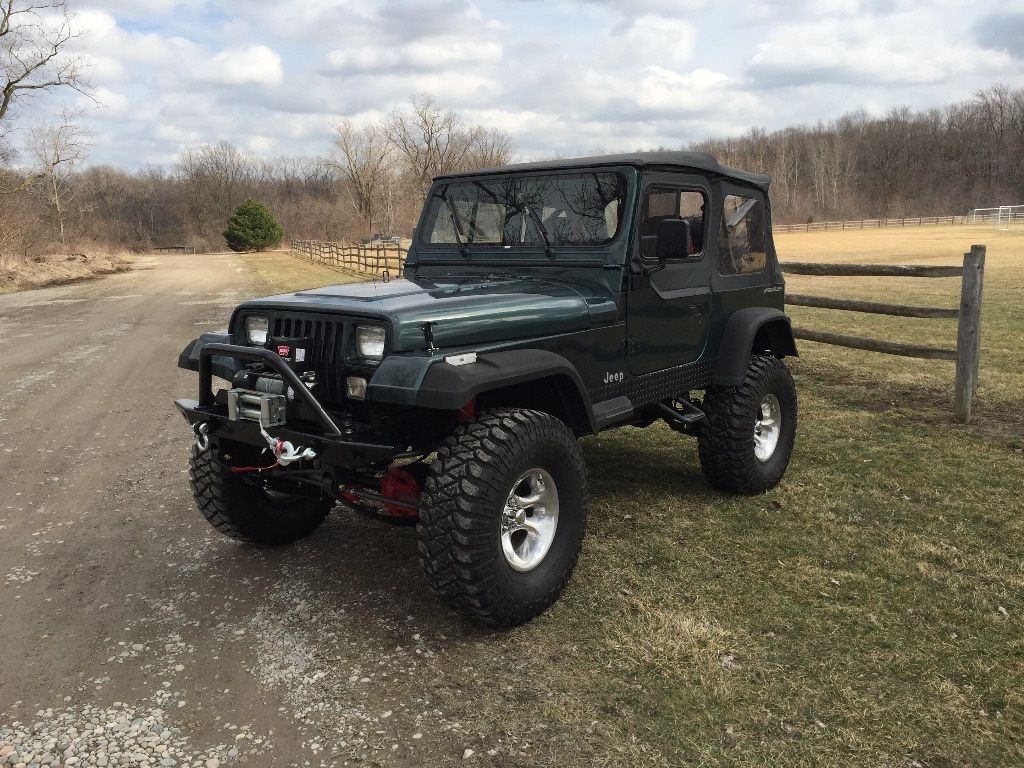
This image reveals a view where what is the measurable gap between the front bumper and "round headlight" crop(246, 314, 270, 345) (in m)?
0.25

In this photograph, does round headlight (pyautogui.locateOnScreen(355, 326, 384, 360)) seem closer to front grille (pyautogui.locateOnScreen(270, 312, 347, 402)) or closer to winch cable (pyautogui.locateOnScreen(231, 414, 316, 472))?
front grille (pyautogui.locateOnScreen(270, 312, 347, 402))

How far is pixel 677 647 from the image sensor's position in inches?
124

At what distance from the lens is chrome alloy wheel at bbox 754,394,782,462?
5102mm

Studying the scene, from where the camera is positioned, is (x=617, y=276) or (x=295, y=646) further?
(x=617, y=276)

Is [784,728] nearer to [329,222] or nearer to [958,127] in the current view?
[329,222]

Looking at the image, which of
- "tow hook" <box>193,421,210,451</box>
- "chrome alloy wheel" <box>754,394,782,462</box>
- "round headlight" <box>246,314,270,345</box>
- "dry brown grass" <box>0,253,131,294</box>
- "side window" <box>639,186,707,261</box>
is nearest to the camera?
"tow hook" <box>193,421,210,451</box>

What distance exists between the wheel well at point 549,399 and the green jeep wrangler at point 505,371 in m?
0.01

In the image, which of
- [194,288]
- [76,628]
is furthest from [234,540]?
[194,288]

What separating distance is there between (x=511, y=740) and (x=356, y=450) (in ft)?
3.98

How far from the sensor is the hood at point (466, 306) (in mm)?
3223

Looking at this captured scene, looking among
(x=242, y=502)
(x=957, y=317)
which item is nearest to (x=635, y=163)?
(x=242, y=502)

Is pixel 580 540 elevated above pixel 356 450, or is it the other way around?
pixel 356 450

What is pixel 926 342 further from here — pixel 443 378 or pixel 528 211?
pixel 443 378

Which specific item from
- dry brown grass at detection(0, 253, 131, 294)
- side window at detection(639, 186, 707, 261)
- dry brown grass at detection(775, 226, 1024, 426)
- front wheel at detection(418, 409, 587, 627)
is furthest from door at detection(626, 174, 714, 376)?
dry brown grass at detection(0, 253, 131, 294)
